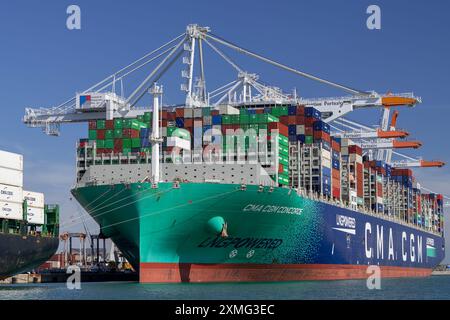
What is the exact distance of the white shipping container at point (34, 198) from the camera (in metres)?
47.9

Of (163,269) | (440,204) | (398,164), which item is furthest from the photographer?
(440,204)

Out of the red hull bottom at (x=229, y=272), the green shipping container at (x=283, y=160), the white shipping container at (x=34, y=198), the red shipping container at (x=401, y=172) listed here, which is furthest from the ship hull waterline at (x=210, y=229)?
the red shipping container at (x=401, y=172)

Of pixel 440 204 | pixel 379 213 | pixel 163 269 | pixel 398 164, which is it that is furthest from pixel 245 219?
pixel 440 204

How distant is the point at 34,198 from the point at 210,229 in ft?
43.0

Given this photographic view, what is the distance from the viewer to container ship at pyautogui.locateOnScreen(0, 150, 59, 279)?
43281 mm

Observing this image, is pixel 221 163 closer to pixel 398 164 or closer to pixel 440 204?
pixel 398 164

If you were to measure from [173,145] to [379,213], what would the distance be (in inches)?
1251

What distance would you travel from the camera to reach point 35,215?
1924 inches

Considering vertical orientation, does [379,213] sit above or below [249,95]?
below

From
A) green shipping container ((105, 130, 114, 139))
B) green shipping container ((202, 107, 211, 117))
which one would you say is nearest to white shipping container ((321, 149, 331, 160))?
green shipping container ((202, 107, 211, 117))

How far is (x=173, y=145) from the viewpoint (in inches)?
1865

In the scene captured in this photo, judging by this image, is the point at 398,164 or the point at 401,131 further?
the point at 398,164

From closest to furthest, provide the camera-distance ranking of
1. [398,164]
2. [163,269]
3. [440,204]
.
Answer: [163,269] < [398,164] < [440,204]

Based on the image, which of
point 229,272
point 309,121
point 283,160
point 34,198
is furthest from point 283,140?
point 34,198
